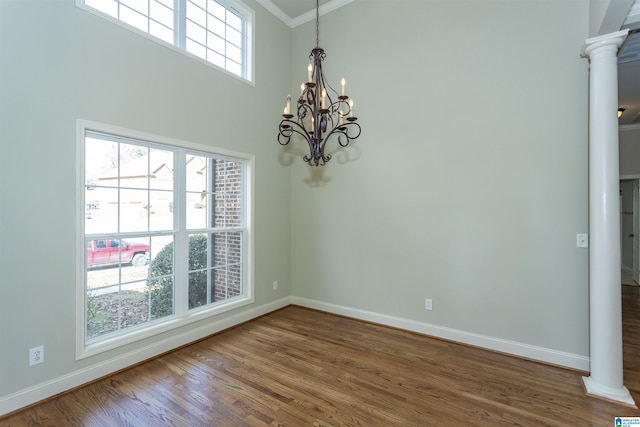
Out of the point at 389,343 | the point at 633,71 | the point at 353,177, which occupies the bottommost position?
the point at 389,343

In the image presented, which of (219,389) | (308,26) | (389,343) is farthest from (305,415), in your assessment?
(308,26)

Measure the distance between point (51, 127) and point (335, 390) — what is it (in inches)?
119

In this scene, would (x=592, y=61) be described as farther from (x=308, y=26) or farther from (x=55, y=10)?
(x=55, y=10)

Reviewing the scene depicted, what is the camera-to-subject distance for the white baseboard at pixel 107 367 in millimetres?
2143

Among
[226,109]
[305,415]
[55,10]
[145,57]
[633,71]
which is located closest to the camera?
[305,415]

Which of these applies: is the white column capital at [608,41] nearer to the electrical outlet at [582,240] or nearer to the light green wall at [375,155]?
the light green wall at [375,155]

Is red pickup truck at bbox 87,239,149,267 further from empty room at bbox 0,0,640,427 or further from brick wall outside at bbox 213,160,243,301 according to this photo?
brick wall outside at bbox 213,160,243,301

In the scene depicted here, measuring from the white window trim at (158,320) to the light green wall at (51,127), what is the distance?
0.05m

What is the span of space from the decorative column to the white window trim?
3514 millimetres

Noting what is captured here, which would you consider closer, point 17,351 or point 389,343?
point 17,351

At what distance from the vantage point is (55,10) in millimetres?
2295

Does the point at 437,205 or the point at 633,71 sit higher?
the point at 633,71

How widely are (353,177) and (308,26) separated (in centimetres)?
241

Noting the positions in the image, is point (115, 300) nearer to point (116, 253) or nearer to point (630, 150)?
point (116, 253)
